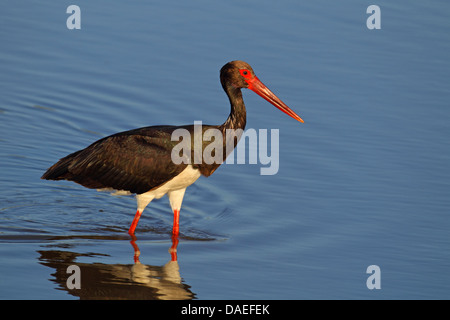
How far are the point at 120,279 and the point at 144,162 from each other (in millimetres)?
1831

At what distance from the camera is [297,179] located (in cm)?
1223

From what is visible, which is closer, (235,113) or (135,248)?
(135,248)

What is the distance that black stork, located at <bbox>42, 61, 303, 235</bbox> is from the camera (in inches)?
415

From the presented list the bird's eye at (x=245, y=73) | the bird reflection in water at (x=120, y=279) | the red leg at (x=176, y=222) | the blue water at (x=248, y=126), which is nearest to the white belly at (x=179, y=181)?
the red leg at (x=176, y=222)

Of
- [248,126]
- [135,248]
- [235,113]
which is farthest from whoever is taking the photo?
[248,126]

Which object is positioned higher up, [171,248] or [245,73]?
[245,73]

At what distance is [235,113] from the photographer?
→ 35.0ft

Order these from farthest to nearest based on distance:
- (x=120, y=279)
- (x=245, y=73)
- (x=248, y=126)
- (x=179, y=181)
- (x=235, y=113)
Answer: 1. (x=248, y=126)
2. (x=245, y=73)
3. (x=235, y=113)
4. (x=179, y=181)
5. (x=120, y=279)

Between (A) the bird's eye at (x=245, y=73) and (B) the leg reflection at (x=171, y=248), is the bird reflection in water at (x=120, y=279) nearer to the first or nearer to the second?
(B) the leg reflection at (x=171, y=248)

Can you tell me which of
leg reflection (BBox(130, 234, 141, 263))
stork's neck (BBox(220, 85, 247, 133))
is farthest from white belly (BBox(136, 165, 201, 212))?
stork's neck (BBox(220, 85, 247, 133))

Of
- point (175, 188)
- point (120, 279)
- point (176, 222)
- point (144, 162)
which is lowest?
point (120, 279)

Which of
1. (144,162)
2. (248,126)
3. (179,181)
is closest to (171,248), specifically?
(179,181)

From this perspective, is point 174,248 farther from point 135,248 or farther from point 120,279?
point 120,279
